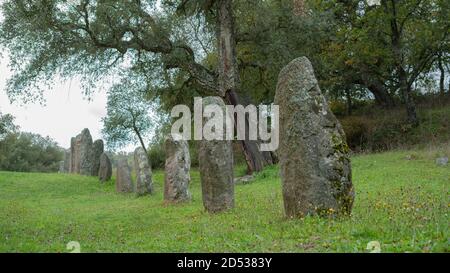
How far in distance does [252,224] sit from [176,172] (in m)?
8.41

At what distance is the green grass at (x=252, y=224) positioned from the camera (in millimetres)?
7848

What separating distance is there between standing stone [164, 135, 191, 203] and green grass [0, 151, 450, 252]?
620 millimetres

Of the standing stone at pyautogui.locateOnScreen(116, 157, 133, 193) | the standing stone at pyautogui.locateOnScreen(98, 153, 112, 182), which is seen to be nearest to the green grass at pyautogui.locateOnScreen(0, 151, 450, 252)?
the standing stone at pyautogui.locateOnScreen(116, 157, 133, 193)

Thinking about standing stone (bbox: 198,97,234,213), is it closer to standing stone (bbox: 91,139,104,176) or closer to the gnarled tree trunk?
the gnarled tree trunk

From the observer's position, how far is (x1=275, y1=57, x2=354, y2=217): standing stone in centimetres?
Result: 1031

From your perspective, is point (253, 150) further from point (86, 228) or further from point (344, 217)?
point (344, 217)

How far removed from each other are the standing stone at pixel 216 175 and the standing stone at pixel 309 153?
368 cm

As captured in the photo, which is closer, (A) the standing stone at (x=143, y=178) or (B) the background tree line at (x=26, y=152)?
(A) the standing stone at (x=143, y=178)

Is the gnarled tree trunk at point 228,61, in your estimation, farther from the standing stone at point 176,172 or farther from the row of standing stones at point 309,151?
the row of standing stones at point 309,151

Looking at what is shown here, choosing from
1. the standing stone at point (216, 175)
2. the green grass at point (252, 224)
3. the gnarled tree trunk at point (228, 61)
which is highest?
the gnarled tree trunk at point (228, 61)

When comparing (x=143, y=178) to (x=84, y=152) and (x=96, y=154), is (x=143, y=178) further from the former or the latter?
(x=84, y=152)

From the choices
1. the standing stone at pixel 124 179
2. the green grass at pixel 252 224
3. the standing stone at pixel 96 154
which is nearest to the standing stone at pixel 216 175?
the green grass at pixel 252 224
